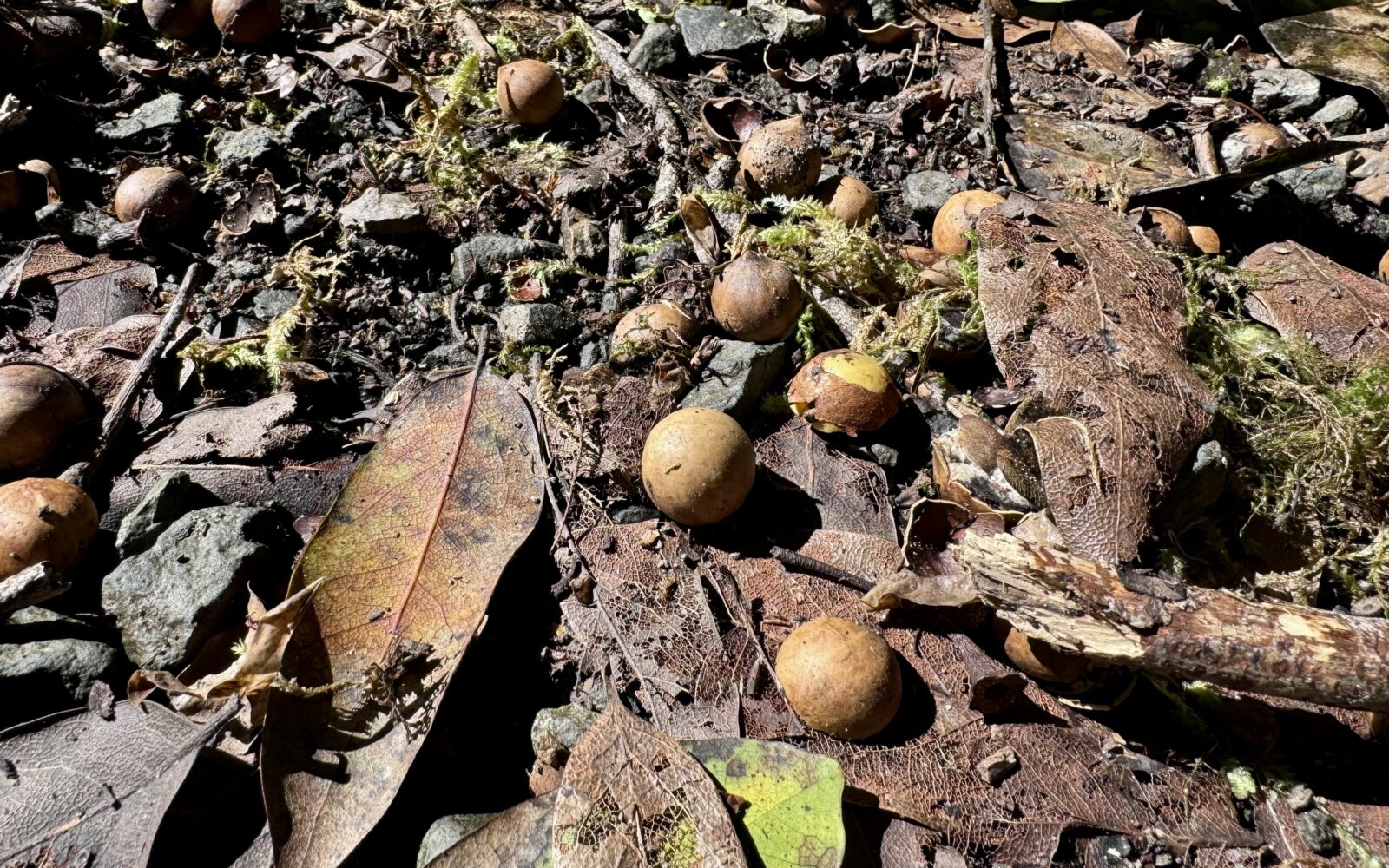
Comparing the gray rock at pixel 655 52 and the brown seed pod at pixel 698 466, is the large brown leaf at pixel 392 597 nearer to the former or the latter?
the brown seed pod at pixel 698 466

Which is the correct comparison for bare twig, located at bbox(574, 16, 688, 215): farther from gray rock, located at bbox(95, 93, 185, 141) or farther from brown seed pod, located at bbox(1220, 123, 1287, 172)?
brown seed pod, located at bbox(1220, 123, 1287, 172)

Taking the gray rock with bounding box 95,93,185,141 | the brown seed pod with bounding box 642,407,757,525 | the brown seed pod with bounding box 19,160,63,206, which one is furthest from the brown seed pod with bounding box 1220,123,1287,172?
the brown seed pod with bounding box 19,160,63,206

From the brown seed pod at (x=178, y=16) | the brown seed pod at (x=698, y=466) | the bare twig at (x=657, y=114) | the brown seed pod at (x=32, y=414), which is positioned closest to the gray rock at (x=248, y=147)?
the brown seed pod at (x=178, y=16)

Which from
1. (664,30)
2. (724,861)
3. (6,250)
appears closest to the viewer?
(724,861)

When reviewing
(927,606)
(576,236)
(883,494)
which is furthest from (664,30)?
(927,606)

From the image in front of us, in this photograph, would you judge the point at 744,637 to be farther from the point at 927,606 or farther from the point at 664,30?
the point at 664,30

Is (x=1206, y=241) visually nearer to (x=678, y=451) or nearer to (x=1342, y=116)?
(x=1342, y=116)
